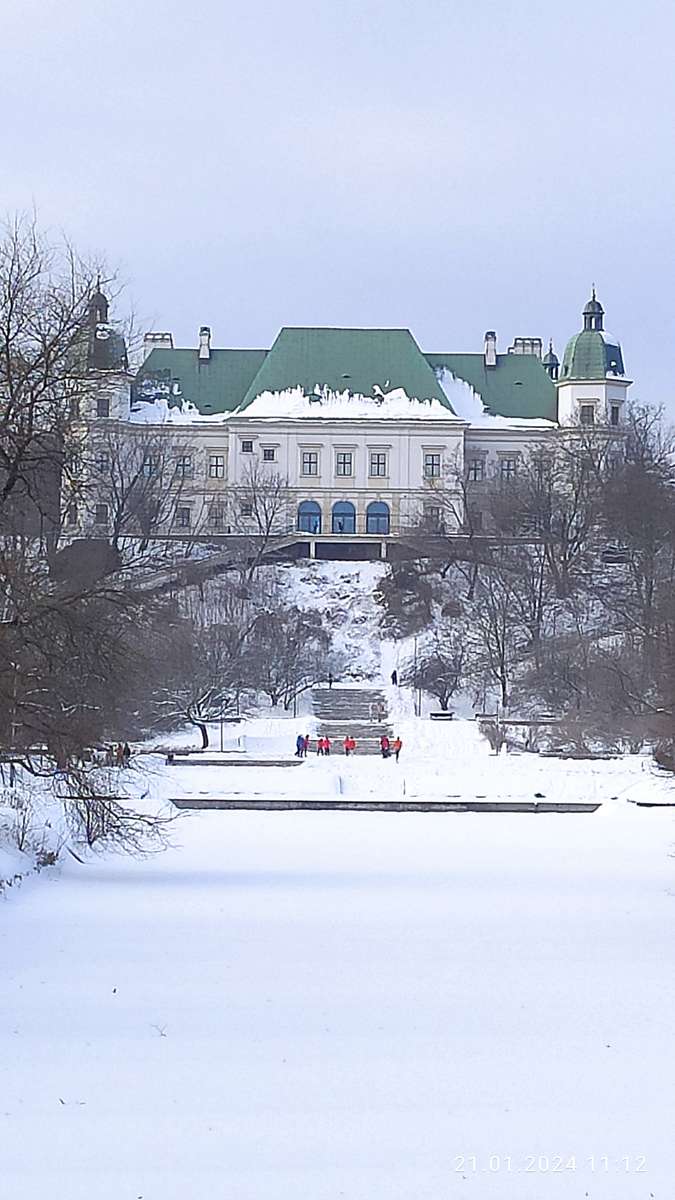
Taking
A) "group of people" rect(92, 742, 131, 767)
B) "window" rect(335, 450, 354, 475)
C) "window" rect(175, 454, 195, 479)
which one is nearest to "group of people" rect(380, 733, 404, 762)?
"group of people" rect(92, 742, 131, 767)

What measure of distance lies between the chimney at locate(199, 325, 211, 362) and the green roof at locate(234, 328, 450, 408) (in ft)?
12.2

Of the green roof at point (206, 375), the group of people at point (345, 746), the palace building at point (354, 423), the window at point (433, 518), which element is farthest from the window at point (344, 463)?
the group of people at point (345, 746)

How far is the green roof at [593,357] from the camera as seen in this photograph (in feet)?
248

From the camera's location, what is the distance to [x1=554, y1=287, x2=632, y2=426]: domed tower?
247 ft

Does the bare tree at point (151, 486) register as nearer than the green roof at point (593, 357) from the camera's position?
Yes

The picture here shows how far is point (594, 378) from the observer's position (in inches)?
2970

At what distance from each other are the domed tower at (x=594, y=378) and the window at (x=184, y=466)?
1626 centimetres

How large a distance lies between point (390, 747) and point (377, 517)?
32955 millimetres

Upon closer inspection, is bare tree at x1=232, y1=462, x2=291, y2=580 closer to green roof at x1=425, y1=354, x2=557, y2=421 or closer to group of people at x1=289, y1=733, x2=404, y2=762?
green roof at x1=425, y1=354, x2=557, y2=421

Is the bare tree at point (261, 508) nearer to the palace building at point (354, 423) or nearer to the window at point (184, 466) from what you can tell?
the palace building at point (354, 423)

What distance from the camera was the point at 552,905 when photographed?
1803cm

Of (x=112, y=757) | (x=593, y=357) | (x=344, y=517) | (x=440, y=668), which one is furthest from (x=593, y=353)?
(x=112, y=757)

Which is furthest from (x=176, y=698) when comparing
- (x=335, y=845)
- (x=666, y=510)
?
(x=666, y=510)

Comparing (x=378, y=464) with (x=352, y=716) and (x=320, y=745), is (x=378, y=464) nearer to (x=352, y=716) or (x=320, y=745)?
(x=352, y=716)
